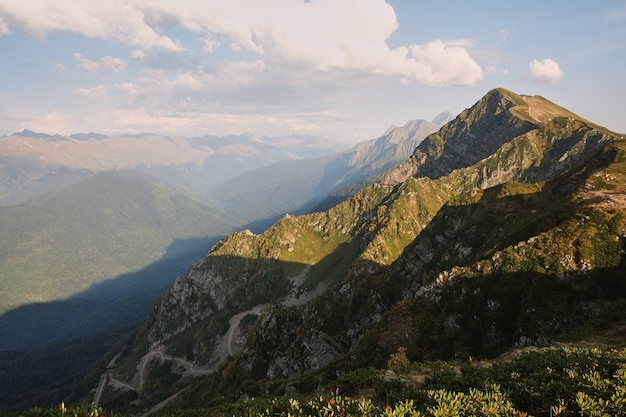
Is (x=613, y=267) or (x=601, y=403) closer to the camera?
(x=601, y=403)

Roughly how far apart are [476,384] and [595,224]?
56817 millimetres

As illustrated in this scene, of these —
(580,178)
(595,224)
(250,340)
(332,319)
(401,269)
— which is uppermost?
(580,178)

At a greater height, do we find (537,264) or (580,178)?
(580,178)

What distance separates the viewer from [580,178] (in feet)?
348

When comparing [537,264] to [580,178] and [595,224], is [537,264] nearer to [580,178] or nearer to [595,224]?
[595,224]

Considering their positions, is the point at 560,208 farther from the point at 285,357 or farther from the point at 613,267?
the point at 285,357

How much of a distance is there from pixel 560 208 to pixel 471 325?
37419mm

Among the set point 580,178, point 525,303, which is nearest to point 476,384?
point 525,303

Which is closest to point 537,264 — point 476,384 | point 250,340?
point 476,384

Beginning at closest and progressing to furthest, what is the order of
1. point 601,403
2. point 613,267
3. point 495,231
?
point 601,403, point 613,267, point 495,231

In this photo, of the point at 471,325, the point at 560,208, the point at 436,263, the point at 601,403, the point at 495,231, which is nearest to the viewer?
the point at 601,403

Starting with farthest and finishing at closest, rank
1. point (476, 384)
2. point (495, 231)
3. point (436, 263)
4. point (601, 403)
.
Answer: point (436, 263), point (495, 231), point (476, 384), point (601, 403)

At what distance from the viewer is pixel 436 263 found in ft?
393

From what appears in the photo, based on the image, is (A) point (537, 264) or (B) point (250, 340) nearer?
(A) point (537, 264)
